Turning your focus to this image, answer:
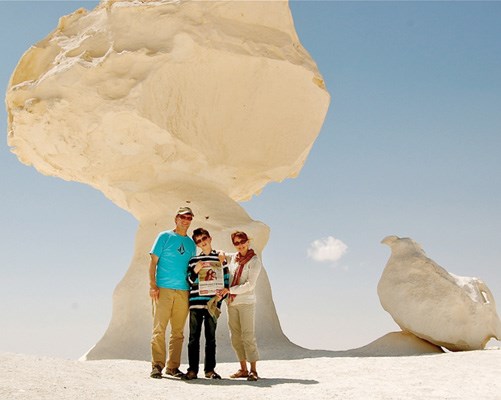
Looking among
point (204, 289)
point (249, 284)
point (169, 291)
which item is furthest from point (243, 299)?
point (169, 291)

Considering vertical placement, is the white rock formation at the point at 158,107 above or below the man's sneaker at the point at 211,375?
above

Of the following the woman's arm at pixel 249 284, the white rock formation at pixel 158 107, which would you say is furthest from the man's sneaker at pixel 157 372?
the white rock formation at pixel 158 107

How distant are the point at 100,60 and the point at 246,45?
7.50 feet

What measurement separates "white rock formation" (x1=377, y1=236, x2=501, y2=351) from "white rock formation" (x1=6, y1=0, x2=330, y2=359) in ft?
6.18

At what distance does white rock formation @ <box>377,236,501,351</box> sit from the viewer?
8523mm

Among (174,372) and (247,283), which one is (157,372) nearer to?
(174,372)

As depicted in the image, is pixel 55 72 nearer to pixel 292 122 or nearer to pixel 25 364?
pixel 292 122

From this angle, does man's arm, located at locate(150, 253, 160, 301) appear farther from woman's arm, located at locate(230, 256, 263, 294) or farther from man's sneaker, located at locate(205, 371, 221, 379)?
man's sneaker, located at locate(205, 371, 221, 379)

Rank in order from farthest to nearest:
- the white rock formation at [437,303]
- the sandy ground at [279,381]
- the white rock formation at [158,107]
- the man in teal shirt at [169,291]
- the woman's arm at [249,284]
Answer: the white rock formation at [158,107] < the white rock formation at [437,303] < the man in teal shirt at [169,291] < the woman's arm at [249,284] < the sandy ground at [279,381]

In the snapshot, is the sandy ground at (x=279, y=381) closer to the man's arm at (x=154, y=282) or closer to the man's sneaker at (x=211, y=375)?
the man's sneaker at (x=211, y=375)

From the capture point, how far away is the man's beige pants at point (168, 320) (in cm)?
586

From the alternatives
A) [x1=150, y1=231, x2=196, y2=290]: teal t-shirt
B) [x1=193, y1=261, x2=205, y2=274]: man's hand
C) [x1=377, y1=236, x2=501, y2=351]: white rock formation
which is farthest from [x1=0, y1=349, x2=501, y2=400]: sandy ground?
[x1=377, y1=236, x2=501, y2=351]: white rock formation

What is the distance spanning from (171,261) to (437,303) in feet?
14.3

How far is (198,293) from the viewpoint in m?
5.76
